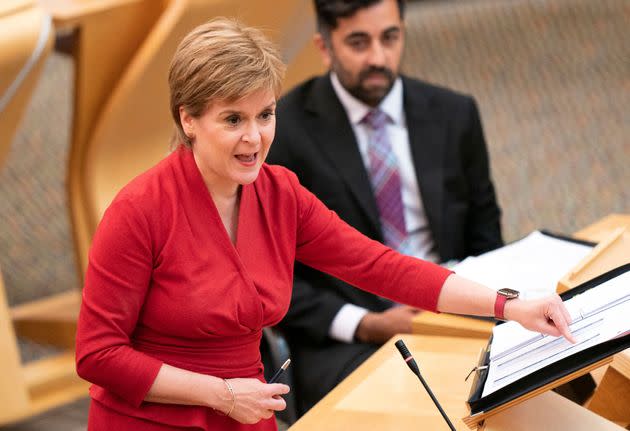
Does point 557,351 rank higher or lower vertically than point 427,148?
lower

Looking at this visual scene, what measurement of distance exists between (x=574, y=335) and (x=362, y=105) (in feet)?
3.71

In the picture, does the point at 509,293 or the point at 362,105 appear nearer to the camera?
the point at 509,293

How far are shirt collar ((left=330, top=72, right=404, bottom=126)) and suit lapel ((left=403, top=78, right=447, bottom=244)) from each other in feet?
0.07

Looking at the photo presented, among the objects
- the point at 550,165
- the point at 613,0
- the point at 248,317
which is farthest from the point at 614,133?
the point at 248,317

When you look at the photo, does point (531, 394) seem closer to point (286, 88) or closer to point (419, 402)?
point (419, 402)

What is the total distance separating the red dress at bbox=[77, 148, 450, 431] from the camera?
4.45ft

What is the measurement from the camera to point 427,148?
243 centimetres

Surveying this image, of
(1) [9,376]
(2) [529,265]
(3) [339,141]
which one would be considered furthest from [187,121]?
(1) [9,376]

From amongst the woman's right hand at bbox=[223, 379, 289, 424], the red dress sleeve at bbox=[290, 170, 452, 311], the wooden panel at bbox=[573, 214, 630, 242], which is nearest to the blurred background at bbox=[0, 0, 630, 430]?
the wooden panel at bbox=[573, 214, 630, 242]

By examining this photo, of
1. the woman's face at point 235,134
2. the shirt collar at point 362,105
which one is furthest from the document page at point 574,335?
the shirt collar at point 362,105

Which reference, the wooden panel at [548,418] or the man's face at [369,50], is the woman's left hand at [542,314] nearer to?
the wooden panel at [548,418]

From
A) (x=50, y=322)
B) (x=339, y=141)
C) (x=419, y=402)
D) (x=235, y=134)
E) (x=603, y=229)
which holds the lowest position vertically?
(x=50, y=322)

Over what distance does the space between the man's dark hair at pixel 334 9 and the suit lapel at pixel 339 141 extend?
0.13m

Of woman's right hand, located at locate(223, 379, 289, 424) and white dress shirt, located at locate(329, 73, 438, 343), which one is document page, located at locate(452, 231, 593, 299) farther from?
woman's right hand, located at locate(223, 379, 289, 424)
